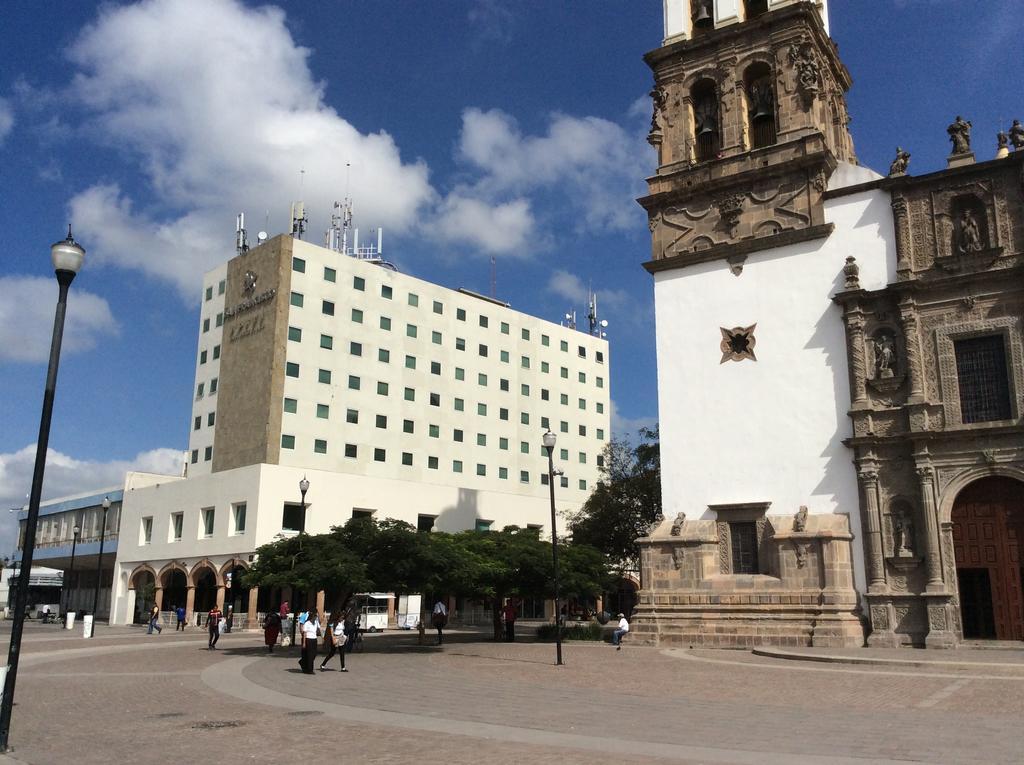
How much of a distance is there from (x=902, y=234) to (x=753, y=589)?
499 inches

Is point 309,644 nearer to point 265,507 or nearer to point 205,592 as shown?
point 265,507

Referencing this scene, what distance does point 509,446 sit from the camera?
70.4m

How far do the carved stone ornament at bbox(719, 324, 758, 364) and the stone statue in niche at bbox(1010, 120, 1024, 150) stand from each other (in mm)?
9845

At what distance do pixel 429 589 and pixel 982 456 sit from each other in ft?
57.0

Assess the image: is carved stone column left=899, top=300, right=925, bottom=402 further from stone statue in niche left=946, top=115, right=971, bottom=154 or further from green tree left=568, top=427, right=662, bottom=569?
green tree left=568, top=427, right=662, bottom=569

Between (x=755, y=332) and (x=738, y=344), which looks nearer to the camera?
(x=755, y=332)

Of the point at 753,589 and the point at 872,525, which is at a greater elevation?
the point at 872,525

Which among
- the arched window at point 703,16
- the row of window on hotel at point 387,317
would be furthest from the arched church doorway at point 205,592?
the arched window at point 703,16

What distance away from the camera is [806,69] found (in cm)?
3234

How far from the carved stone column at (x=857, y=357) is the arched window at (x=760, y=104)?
327 inches

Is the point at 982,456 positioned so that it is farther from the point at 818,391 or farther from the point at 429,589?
the point at 429,589

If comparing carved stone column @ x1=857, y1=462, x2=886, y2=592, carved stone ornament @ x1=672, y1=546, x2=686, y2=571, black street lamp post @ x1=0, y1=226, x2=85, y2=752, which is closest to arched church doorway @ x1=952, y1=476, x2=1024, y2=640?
carved stone column @ x1=857, y1=462, x2=886, y2=592

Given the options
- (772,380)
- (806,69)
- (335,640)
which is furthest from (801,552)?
(806,69)

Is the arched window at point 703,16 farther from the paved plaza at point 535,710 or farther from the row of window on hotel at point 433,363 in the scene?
the row of window on hotel at point 433,363
